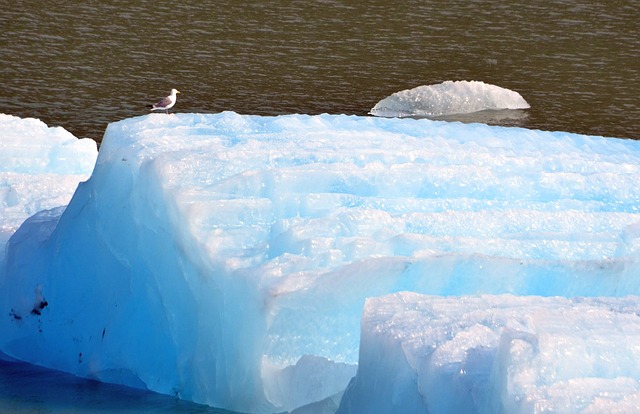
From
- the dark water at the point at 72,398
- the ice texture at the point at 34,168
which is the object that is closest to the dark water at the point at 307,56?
the ice texture at the point at 34,168

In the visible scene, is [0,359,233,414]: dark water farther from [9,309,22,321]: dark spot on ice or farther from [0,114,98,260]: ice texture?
[0,114,98,260]: ice texture

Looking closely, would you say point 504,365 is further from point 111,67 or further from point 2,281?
point 111,67

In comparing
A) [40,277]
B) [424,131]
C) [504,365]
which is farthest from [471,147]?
[504,365]

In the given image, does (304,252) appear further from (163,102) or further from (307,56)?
(307,56)

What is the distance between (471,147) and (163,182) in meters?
2.25

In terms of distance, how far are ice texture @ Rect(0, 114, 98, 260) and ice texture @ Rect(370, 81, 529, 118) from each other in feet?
24.1

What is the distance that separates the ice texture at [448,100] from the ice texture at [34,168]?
24.1 feet

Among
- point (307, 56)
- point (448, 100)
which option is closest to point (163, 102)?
point (448, 100)

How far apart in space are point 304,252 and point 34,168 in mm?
4384

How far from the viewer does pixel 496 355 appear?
4.96 metres

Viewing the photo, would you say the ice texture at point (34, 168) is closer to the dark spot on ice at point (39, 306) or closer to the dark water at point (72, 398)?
the dark spot on ice at point (39, 306)

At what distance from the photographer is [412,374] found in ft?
17.7

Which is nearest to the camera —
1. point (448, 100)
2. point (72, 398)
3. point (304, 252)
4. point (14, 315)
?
point (304, 252)

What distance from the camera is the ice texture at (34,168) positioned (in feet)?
30.6
